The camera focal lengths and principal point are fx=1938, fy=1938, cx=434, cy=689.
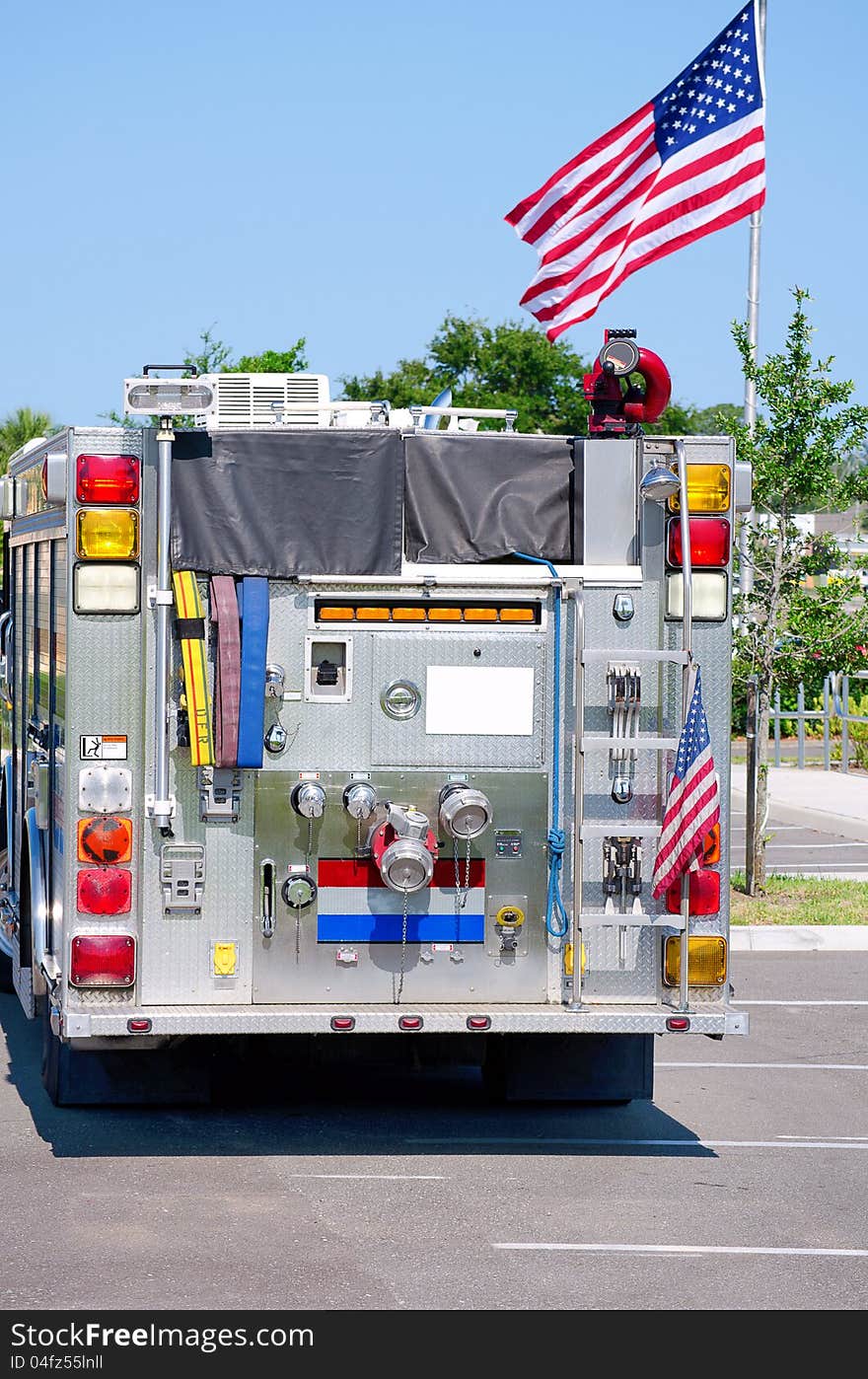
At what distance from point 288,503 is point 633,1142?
3.36 meters

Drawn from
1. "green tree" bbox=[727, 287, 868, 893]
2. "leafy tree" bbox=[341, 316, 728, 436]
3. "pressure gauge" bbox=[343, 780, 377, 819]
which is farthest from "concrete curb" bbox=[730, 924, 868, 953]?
"leafy tree" bbox=[341, 316, 728, 436]

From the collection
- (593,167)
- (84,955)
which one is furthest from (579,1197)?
(593,167)

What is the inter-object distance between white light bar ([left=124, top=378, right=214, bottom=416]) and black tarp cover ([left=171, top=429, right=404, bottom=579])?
0.62ft

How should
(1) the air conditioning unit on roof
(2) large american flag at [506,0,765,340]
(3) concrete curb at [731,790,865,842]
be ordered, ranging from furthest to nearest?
(3) concrete curb at [731,790,865,842] < (2) large american flag at [506,0,765,340] < (1) the air conditioning unit on roof

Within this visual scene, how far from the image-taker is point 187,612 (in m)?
8.23

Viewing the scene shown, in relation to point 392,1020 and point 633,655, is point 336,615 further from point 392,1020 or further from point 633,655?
point 392,1020

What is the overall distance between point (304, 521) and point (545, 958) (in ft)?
7.16

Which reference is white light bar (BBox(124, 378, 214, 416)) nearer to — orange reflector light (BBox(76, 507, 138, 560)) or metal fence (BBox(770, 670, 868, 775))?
orange reflector light (BBox(76, 507, 138, 560))

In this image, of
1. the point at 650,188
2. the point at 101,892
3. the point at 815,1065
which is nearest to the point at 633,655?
the point at 101,892

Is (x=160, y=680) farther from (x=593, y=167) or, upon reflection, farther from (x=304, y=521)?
(x=593, y=167)

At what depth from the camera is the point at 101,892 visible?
8219 mm

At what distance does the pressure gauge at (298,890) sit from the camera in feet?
27.3

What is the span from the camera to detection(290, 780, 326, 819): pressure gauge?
832 centimetres

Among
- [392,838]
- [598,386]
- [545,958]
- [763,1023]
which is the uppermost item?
[598,386]
